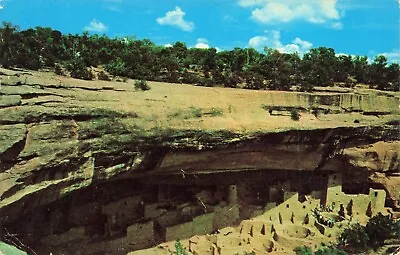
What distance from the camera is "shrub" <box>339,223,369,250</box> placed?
28.6 feet

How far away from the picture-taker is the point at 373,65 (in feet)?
37.2

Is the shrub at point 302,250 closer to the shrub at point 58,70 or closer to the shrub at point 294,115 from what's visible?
the shrub at point 294,115

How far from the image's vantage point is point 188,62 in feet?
33.0

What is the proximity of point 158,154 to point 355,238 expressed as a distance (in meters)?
3.98

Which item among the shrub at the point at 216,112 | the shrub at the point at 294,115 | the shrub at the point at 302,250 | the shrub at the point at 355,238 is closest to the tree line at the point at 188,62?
the shrub at the point at 294,115

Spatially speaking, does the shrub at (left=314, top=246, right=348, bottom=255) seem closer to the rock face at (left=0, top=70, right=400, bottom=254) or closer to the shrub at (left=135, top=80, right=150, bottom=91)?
the rock face at (left=0, top=70, right=400, bottom=254)

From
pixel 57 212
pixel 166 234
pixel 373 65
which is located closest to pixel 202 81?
pixel 166 234

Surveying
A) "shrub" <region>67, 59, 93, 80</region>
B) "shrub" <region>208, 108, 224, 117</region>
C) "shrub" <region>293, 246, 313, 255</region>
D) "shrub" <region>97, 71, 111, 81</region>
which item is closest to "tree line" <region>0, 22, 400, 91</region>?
"shrub" <region>67, 59, 93, 80</region>

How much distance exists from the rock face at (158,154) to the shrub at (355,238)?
131 centimetres

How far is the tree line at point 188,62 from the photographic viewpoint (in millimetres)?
7324

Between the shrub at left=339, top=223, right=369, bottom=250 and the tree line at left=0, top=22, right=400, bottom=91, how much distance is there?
274 cm

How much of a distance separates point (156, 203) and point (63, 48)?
3.05 meters

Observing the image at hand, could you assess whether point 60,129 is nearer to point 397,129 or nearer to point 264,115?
point 264,115

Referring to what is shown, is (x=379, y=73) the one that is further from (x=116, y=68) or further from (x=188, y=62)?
(x=116, y=68)
